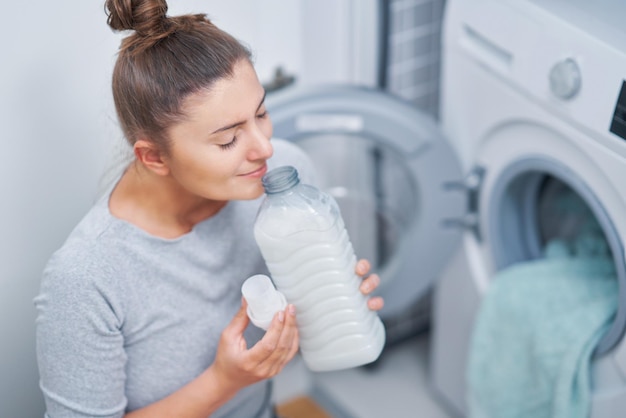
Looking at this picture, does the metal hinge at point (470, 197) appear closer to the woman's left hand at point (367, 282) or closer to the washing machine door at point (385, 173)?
the washing machine door at point (385, 173)

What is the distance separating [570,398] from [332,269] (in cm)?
53

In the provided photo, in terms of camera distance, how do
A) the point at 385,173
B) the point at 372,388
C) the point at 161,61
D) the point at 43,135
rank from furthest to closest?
1. the point at 372,388
2. the point at 385,173
3. the point at 43,135
4. the point at 161,61

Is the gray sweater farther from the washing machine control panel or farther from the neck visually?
the washing machine control panel

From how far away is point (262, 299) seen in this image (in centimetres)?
94

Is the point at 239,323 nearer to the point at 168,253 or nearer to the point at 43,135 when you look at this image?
the point at 168,253

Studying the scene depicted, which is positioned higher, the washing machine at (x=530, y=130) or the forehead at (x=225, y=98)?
the forehead at (x=225, y=98)

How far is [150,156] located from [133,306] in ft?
0.67

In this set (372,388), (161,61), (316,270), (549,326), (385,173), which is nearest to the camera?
Result: (161,61)

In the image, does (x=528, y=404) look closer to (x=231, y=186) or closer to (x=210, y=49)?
(x=231, y=186)

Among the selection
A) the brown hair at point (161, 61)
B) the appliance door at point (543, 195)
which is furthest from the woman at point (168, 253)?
the appliance door at point (543, 195)

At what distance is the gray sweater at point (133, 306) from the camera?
0.97 m

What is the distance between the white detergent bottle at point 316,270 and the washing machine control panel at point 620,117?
422 mm

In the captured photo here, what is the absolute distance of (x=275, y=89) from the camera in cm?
143

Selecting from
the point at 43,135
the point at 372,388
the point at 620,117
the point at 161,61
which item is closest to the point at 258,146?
the point at 161,61
